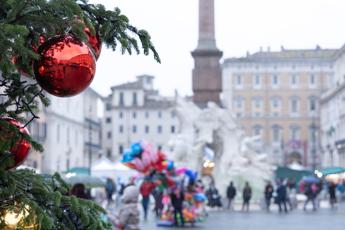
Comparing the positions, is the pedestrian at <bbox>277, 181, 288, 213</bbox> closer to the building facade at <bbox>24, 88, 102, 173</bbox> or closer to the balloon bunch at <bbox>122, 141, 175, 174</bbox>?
the balloon bunch at <bbox>122, 141, 175, 174</bbox>

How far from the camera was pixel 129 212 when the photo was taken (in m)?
12.5

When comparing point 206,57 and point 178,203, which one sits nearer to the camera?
point 178,203

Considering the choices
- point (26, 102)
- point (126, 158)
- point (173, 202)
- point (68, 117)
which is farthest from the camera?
point (68, 117)

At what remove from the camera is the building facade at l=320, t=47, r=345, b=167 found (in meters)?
74.9

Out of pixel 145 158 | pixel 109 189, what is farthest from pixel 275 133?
pixel 145 158

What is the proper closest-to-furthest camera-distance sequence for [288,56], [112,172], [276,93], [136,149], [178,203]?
1. [136,149]
2. [178,203]
3. [112,172]
4. [276,93]
5. [288,56]

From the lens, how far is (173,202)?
2009 cm

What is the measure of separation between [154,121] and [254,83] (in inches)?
497

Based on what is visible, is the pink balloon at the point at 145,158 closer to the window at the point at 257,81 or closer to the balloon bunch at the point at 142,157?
the balloon bunch at the point at 142,157

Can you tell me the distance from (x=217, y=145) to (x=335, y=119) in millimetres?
44069

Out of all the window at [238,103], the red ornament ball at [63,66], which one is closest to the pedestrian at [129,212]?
the red ornament ball at [63,66]

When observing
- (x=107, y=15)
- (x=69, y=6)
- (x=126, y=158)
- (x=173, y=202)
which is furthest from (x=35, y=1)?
(x=173, y=202)

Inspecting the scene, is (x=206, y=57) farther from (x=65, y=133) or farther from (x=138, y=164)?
(x=65, y=133)

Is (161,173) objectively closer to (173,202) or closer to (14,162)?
(173,202)
